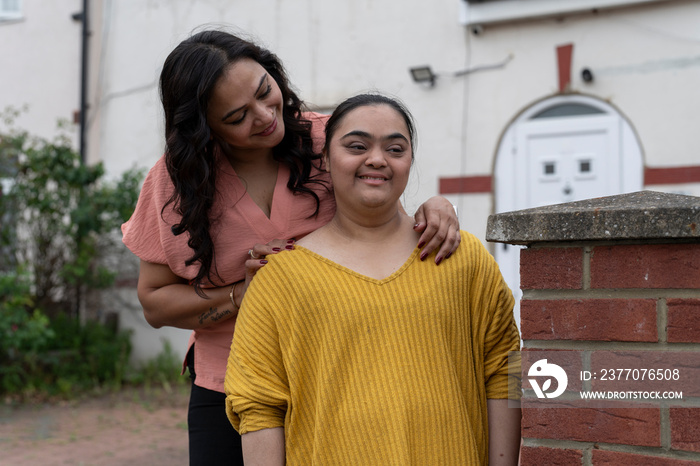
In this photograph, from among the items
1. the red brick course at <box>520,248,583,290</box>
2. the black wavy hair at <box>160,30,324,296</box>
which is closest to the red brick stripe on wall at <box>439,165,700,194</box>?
the black wavy hair at <box>160,30,324,296</box>

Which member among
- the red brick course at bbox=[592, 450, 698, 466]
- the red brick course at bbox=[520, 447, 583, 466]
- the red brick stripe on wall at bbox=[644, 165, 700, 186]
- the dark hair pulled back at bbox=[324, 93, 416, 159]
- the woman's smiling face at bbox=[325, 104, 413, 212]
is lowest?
the red brick course at bbox=[520, 447, 583, 466]

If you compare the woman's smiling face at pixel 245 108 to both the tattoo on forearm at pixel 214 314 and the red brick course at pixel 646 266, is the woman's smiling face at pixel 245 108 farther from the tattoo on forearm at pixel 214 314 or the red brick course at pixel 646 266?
the red brick course at pixel 646 266

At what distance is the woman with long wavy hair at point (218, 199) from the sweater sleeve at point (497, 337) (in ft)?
0.70

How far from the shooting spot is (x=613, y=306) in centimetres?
143

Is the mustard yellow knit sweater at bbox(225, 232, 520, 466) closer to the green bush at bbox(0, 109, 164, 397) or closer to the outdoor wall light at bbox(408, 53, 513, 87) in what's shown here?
the outdoor wall light at bbox(408, 53, 513, 87)

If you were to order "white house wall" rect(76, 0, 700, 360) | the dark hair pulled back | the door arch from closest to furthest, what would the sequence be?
1. the dark hair pulled back
2. "white house wall" rect(76, 0, 700, 360)
3. the door arch

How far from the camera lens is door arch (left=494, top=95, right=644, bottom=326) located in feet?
20.0

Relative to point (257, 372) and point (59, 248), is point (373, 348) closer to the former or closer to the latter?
point (257, 372)

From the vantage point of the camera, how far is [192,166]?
6.49ft

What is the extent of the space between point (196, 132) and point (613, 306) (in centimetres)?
116

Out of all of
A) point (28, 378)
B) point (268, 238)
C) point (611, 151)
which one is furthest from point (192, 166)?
point (28, 378)

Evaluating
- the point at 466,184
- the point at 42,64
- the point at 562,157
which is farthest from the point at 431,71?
the point at 42,64

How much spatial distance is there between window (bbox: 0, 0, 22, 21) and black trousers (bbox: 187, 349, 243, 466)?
28.9ft

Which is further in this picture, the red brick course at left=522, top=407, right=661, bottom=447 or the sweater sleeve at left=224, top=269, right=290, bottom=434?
the sweater sleeve at left=224, top=269, right=290, bottom=434
